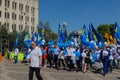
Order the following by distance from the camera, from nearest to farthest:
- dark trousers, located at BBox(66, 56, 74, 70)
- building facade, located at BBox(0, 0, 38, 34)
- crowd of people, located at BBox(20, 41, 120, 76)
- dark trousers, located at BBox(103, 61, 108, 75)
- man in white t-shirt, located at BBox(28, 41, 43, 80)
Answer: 1. man in white t-shirt, located at BBox(28, 41, 43, 80)
2. dark trousers, located at BBox(103, 61, 108, 75)
3. crowd of people, located at BBox(20, 41, 120, 76)
4. dark trousers, located at BBox(66, 56, 74, 70)
5. building facade, located at BBox(0, 0, 38, 34)

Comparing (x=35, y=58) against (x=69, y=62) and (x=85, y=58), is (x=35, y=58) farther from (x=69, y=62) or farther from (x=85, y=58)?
(x=69, y=62)

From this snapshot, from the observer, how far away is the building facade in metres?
82.7

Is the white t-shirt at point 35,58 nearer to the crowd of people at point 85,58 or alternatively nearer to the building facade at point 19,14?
the crowd of people at point 85,58

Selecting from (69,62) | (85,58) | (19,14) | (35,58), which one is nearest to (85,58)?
(85,58)

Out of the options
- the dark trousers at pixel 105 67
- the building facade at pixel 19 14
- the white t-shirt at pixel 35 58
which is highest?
the building facade at pixel 19 14

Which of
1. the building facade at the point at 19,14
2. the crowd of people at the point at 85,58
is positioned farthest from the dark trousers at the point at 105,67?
the building facade at the point at 19,14

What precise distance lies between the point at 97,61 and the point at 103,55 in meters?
1.52

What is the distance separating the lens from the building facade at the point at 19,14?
82.7 metres

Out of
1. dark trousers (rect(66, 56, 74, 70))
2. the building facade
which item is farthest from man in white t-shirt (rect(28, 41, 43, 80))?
the building facade

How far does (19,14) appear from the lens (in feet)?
290

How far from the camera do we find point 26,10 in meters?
91.8

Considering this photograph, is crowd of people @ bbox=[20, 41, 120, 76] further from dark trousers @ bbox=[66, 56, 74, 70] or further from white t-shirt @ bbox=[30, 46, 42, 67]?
white t-shirt @ bbox=[30, 46, 42, 67]

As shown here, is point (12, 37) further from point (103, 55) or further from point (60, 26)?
point (103, 55)

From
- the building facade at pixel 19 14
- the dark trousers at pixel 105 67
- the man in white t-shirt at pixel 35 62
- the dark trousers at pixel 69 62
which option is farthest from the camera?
the building facade at pixel 19 14
